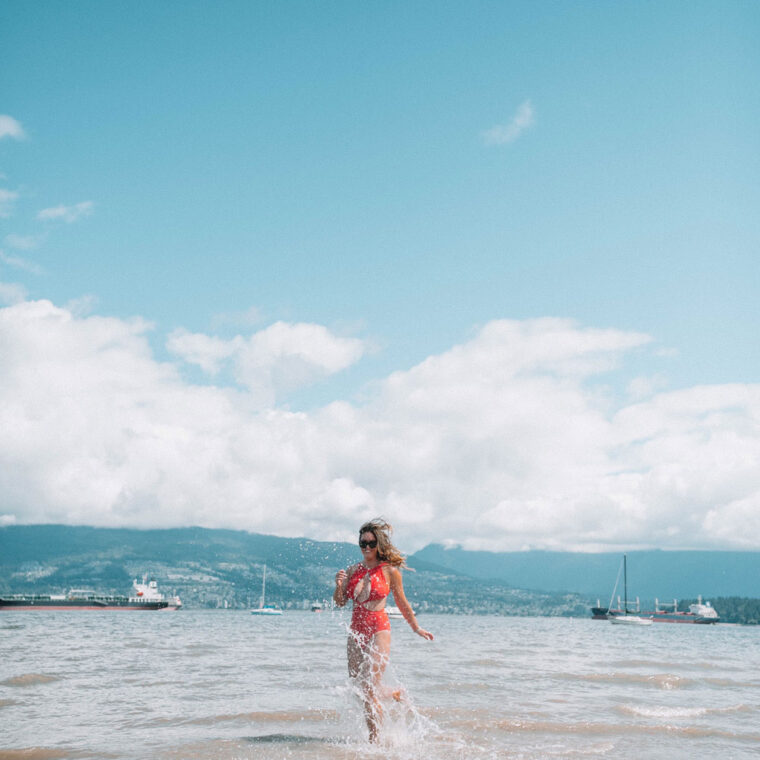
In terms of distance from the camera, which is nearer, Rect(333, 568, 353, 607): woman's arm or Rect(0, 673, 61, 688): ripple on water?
Rect(333, 568, 353, 607): woman's arm

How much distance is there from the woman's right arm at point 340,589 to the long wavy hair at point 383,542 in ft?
1.38

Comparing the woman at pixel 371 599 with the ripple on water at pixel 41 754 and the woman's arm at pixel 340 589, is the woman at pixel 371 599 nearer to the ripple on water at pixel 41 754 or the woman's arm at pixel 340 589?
the woman's arm at pixel 340 589

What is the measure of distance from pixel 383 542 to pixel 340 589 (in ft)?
2.10

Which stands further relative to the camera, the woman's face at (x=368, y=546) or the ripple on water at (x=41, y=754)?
the woman's face at (x=368, y=546)

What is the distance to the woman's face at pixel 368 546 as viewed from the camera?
6908mm

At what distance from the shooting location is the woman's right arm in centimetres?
686

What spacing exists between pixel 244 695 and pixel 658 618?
139993 mm

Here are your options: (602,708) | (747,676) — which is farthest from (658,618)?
(602,708)

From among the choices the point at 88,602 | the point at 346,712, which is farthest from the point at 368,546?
the point at 88,602

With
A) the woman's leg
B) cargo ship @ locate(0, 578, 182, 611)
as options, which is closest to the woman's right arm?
the woman's leg

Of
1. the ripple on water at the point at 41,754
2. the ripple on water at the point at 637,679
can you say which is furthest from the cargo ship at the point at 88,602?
the ripple on water at the point at 41,754

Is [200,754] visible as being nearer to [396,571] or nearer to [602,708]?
[396,571]

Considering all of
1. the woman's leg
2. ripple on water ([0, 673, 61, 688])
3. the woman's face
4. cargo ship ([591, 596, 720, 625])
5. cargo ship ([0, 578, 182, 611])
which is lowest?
cargo ship ([0, 578, 182, 611])

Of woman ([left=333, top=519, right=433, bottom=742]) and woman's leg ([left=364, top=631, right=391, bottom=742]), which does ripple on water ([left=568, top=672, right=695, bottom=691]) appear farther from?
woman ([left=333, top=519, right=433, bottom=742])
